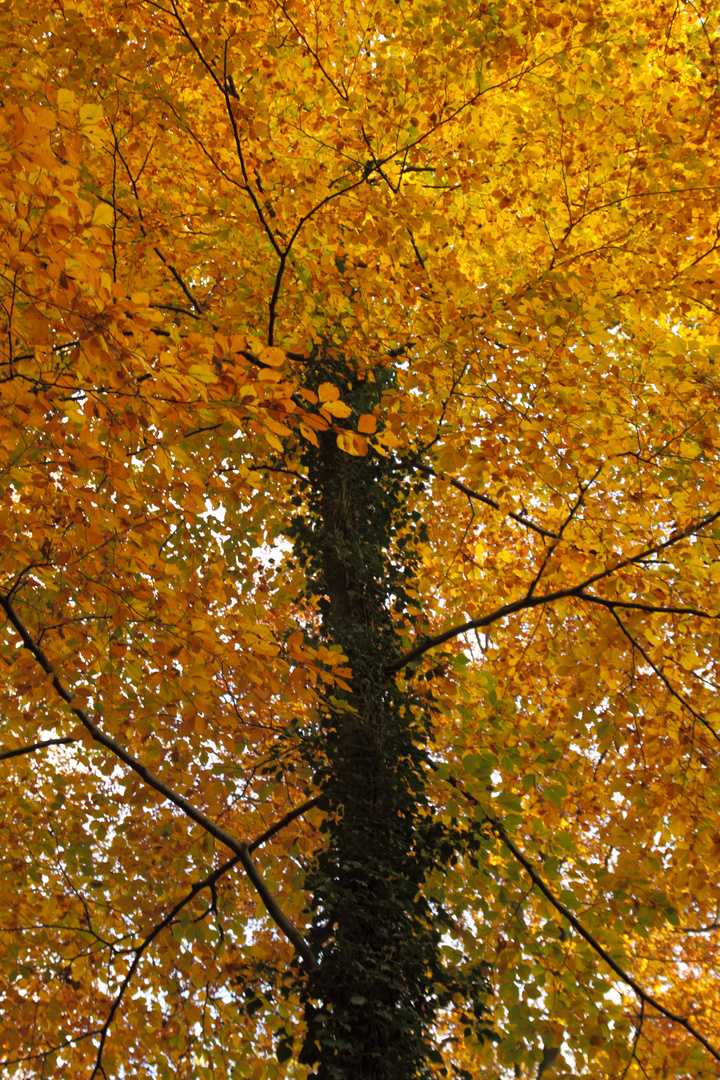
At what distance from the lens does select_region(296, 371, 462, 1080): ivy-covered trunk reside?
3377 millimetres

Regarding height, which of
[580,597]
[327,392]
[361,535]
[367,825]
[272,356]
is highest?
[361,535]

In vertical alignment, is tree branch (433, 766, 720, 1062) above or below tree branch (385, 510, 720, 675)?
below

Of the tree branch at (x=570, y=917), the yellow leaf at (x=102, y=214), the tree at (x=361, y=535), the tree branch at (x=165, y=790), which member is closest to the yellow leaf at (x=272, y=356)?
the tree at (x=361, y=535)

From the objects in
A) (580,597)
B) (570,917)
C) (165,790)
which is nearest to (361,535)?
(580,597)

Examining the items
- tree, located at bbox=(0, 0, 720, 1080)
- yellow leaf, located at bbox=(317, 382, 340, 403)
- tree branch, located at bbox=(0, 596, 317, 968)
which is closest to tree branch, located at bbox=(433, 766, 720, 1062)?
tree, located at bbox=(0, 0, 720, 1080)

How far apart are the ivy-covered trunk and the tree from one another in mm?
20

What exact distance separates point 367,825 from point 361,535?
194 centimetres

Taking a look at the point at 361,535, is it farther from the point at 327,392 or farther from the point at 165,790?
the point at 327,392

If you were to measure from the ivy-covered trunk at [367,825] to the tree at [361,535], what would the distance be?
20 millimetres

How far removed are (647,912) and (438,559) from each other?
12.8ft

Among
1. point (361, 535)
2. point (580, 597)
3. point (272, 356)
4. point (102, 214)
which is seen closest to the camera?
point (102, 214)

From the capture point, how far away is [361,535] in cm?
512

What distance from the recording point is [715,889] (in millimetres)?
4297

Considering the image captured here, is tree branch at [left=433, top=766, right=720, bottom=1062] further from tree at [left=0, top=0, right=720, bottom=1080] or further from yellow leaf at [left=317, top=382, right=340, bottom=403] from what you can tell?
yellow leaf at [left=317, top=382, right=340, bottom=403]
